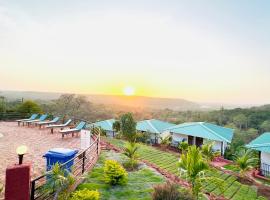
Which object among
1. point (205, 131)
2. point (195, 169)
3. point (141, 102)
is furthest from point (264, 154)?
point (141, 102)

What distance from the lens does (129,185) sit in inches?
324

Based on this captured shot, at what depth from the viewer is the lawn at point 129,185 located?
7.35m

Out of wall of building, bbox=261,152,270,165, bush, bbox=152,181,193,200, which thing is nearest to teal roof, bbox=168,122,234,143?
wall of building, bbox=261,152,270,165

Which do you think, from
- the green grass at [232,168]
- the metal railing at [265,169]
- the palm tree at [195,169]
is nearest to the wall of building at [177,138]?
the green grass at [232,168]

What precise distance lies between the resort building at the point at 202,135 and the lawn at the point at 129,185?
47.7 ft

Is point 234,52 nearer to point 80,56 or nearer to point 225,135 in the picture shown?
point 225,135

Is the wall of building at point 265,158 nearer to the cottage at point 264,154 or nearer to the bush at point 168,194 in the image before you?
the cottage at point 264,154

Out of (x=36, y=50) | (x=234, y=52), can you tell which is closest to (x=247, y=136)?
(x=234, y=52)

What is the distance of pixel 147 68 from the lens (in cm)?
3288

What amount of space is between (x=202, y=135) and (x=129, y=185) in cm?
1664

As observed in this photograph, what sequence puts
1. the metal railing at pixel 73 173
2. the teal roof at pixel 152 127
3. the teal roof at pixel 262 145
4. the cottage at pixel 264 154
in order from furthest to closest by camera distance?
the teal roof at pixel 152 127
the teal roof at pixel 262 145
the cottage at pixel 264 154
the metal railing at pixel 73 173

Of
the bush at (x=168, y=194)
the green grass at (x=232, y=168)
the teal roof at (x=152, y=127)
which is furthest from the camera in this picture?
the teal roof at (x=152, y=127)

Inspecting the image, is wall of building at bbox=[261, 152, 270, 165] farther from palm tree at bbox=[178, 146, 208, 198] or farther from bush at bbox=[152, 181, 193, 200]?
bush at bbox=[152, 181, 193, 200]

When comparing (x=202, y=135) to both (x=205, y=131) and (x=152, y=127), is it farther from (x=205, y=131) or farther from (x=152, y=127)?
(x=152, y=127)
